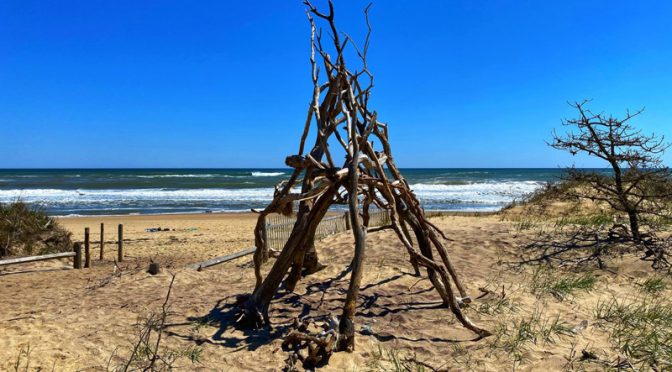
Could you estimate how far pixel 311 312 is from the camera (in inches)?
199

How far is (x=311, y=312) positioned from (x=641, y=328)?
2983 millimetres

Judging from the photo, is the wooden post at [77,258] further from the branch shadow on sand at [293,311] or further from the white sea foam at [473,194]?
the white sea foam at [473,194]

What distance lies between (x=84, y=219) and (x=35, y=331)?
718 inches

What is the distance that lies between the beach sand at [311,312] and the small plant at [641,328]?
0.14m

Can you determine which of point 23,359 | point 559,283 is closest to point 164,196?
point 23,359

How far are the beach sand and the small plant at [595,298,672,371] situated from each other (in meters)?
0.14

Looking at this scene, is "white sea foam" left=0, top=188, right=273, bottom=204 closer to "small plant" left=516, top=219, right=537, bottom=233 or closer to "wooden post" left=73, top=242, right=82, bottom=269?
"wooden post" left=73, top=242, right=82, bottom=269

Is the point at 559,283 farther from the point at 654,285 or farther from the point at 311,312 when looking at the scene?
the point at 311,312

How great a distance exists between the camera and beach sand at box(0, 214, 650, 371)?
390cm

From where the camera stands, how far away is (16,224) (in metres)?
10.1

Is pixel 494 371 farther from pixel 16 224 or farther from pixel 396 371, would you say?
pixel 16 224

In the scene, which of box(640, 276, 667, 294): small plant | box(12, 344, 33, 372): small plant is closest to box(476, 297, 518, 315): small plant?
box(640, 276, 667, 294): small plant

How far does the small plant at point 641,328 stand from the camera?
3660 millimetres

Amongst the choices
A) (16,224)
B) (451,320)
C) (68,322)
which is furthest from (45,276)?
(451,320)
